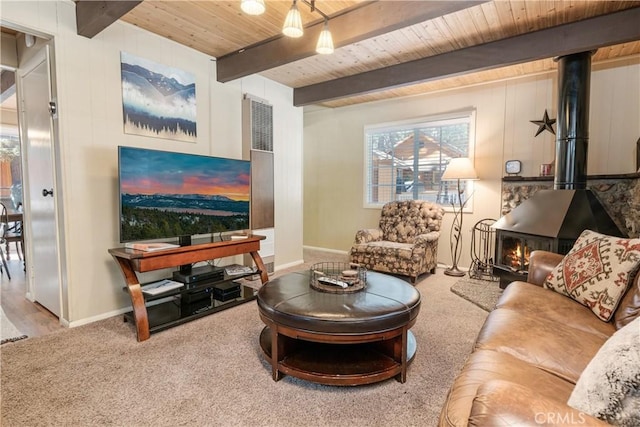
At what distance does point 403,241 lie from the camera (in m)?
4.27

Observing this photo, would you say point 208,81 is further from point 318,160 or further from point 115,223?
Answer: point 318,160

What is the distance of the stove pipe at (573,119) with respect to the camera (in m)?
3.06

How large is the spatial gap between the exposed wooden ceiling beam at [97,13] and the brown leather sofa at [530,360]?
2708 mm

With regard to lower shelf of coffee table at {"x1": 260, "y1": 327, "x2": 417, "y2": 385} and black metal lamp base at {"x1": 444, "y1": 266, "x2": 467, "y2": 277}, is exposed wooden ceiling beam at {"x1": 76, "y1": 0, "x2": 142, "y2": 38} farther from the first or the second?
black metal lamp base at {"x1": 444, "y1": 266, "x2": 467, "y2": 277}

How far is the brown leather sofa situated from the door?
3176mm

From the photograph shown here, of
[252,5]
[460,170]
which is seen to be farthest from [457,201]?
[252,5]

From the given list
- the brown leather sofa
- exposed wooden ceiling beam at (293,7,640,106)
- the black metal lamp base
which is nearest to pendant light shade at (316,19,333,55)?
exposed wooden ceiling beam at (293,7,640,106)

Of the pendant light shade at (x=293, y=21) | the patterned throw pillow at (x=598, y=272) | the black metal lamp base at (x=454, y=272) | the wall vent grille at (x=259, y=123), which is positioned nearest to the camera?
the patterned throw pillow at (x=598, y=272)

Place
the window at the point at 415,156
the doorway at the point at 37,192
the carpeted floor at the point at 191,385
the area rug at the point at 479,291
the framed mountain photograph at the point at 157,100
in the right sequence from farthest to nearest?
the window at the point at 415,156 → the area rug at the point at 479,291 → the framed mountain photograph at the point at 157,100 → the doorway at the point at 37,192 → the carpeted floor at the point at 191,385

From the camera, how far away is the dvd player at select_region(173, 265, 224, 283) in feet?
9.49

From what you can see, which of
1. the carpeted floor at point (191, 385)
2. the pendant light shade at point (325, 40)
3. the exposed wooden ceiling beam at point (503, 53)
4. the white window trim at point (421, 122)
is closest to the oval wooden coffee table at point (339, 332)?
the carpeted floor at point (191, 385)

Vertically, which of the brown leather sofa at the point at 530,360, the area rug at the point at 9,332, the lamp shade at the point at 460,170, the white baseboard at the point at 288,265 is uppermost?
the lamp shade at the point at 460,170

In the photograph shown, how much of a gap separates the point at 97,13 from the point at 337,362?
2860 millimetres

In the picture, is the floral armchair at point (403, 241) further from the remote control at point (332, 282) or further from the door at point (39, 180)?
the door at point (39, 180)
